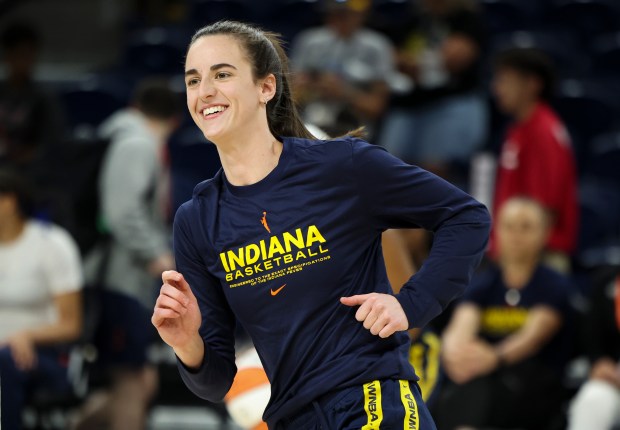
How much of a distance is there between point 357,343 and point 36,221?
425 cm

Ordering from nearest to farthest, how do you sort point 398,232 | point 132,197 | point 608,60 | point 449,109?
point 398,232
point 132,197
point 449,109
point 608,60

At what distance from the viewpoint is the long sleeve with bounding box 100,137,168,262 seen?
22.4ft

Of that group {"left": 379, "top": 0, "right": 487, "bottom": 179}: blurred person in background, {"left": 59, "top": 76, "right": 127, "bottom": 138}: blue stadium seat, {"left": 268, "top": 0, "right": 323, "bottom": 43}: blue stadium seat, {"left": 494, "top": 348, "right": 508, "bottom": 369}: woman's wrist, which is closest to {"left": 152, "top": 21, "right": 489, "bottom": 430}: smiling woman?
{"left": 494, "top": 348, "right": 508, "bottom": 369}: woman's wrist

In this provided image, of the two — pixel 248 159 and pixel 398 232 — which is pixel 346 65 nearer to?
pixel 398 232

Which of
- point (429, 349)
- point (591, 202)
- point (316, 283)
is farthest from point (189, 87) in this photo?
point (591, 202)

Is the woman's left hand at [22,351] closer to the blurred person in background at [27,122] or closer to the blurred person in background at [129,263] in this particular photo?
the blurred person in background at [129,263]

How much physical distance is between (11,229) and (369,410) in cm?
422

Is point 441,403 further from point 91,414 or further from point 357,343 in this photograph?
point 357,343

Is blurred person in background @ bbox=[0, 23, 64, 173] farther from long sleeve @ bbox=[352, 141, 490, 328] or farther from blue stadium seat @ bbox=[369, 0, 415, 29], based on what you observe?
long sleeve @ bbox=[352, 141, 490, 328]

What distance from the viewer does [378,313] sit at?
2797mm

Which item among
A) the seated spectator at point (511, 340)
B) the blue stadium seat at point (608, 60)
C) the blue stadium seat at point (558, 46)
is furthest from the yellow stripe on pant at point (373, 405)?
the blue stadium seat at point (608, 60)

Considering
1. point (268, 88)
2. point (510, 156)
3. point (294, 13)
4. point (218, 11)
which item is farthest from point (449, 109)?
point (268, 88)

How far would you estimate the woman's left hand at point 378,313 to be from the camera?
2787mm

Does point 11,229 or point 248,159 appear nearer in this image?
point 248,159
